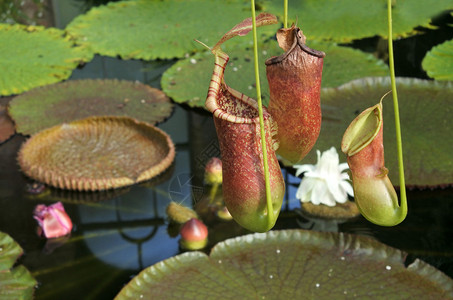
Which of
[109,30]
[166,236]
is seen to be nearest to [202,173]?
[166,236]

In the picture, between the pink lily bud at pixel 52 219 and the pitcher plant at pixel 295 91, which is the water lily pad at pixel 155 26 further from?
the pitcher plant at pixel 295 91

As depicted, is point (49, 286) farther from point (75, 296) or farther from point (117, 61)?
point (117, 61)

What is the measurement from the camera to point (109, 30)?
326 centimetres

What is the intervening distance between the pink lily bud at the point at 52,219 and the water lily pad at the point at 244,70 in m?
0.84

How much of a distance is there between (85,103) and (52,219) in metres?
0.82

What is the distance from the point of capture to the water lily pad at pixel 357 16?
10.1 feet

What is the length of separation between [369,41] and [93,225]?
1.87m

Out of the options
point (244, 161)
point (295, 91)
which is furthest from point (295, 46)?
point (244, 161)

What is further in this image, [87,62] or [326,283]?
[87,62]

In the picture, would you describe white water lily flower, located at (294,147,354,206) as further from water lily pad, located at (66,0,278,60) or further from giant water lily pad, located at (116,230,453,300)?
water lily pad, located at (66,0,278,60)

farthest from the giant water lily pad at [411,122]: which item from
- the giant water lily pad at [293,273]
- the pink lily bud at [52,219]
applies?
the pink lily bud at [52,219]

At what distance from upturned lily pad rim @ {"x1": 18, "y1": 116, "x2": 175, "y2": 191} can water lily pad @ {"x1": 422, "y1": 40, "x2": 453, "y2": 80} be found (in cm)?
127

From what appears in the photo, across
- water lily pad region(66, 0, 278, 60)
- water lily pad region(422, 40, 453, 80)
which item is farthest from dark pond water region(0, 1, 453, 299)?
water lily pad region(66, 0, 278, 60)

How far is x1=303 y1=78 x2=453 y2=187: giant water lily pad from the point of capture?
81.6 inches
